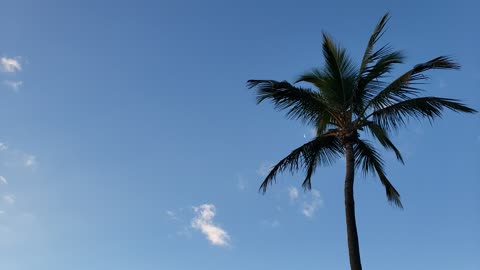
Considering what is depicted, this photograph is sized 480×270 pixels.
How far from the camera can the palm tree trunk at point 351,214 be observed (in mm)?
12409

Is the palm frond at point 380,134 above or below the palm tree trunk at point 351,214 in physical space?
above

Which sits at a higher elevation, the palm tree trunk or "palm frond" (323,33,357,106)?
"palm frond" (323,33,357,106)

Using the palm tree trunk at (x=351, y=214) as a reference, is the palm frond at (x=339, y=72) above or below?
above

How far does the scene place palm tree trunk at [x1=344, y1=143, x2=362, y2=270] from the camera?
40.7ft

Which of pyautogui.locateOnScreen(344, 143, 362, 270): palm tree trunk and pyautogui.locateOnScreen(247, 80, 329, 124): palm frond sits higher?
pyautogui.locateOnScreen(247, 80, 329, 124): palm frond

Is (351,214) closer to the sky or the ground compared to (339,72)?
closer to the ground

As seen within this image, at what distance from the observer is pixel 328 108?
15.3 meters

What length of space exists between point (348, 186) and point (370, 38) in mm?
4741

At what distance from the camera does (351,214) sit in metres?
13.2

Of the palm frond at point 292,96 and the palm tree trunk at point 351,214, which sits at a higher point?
the palm frond at point 292,96

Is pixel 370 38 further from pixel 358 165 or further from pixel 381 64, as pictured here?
pixel 358 165

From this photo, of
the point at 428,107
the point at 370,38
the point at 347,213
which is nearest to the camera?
the point at 347,213

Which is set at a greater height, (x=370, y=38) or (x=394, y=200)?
(x=370, y=38)

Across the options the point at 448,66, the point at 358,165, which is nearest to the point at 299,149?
the point at 358,165
